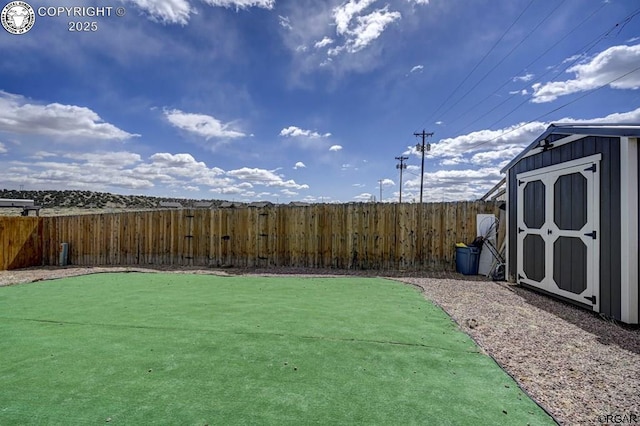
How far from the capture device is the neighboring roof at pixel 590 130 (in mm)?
4152

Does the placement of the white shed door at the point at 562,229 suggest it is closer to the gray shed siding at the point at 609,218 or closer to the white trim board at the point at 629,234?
the gray shed siding at the point at 609,218

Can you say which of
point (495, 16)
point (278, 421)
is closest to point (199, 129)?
point (495, 16)

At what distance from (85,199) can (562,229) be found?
1072 inches

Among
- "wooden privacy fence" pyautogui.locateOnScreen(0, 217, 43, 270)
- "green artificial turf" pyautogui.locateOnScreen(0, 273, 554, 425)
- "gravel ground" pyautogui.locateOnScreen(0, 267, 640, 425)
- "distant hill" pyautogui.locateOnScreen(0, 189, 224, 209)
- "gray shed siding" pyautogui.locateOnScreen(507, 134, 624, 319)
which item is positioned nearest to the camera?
"green artificial turf" pyautogui.locateOnScreen(0, 273, 554, 425)

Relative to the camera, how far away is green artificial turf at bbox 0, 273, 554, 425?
82.1 inches

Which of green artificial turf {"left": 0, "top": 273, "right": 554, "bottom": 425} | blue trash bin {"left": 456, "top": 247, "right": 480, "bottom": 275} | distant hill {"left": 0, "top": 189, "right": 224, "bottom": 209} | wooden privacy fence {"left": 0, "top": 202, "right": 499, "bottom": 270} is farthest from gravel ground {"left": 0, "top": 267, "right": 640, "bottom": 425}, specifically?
distant hill {"left": 0, "top": 189, "right": 224, "bottom": 209}

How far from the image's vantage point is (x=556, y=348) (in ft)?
11.0

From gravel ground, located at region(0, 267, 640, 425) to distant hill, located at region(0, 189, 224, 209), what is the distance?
1856 centimetres

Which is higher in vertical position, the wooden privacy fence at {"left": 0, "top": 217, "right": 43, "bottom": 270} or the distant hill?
the distant hill

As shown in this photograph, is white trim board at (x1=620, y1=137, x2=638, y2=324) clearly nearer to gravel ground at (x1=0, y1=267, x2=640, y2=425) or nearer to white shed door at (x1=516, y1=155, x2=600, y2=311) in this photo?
gravel ground at (x1=0, y1=267, x2=640, y2=425)

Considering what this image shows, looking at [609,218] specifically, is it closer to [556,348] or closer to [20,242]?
[556,348]

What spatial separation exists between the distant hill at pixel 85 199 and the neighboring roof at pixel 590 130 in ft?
61.7

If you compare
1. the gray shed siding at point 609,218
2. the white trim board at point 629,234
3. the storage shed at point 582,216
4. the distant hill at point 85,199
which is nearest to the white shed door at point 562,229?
the storage shed at point 582,216

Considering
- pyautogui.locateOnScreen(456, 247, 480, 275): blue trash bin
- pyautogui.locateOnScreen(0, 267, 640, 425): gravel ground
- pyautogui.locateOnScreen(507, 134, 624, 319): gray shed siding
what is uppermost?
pyautogui.locateOnScreen(507, 134, 624, 319): gray shed siding
